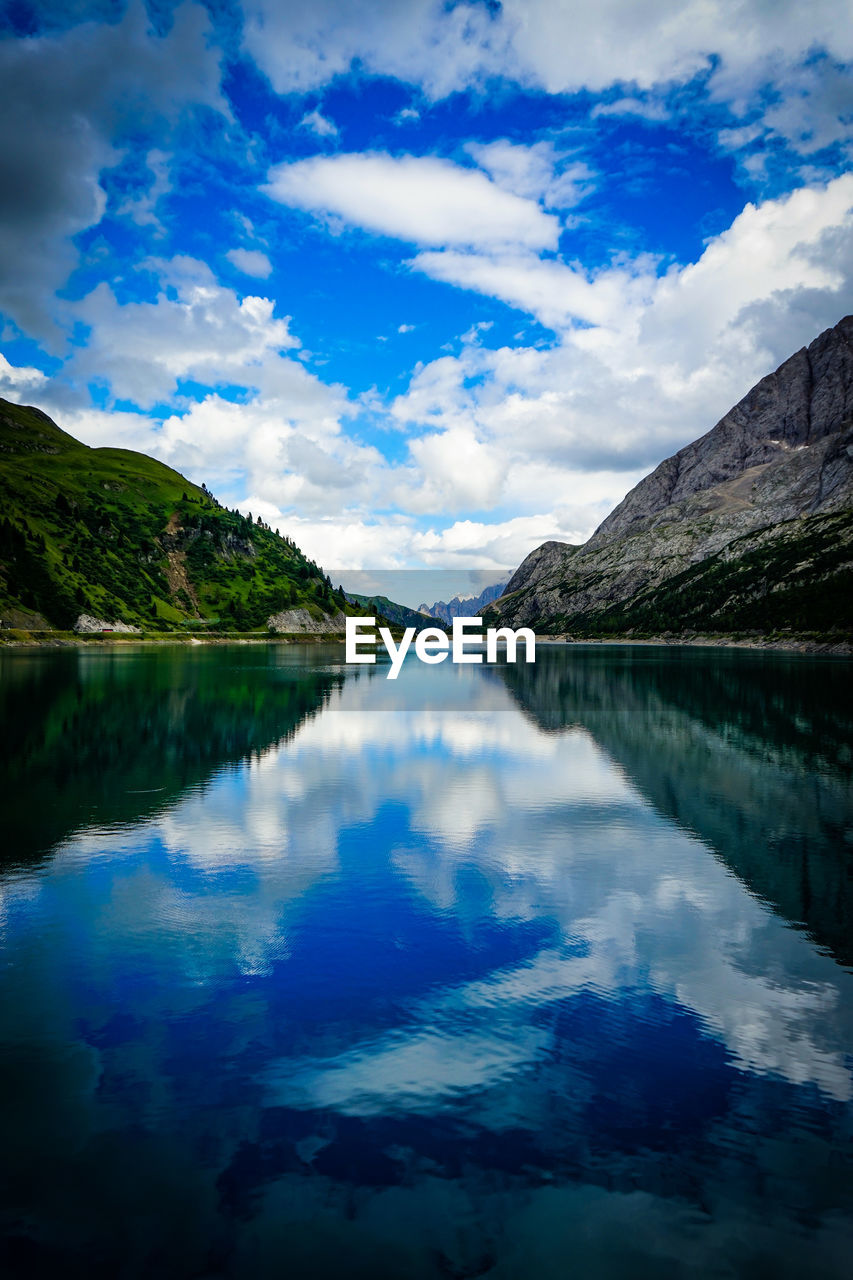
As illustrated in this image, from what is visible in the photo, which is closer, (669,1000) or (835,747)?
(669,1000)

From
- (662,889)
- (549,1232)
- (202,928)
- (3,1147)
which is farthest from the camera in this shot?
(662,889)

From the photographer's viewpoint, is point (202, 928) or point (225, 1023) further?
point (202, 928)

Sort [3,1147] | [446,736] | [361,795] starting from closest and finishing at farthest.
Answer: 1. [3,1147]
2. [361,795]
3. [446,736]

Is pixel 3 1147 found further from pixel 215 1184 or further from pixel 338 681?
pixel 338 681

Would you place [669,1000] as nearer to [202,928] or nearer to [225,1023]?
[225,1023]

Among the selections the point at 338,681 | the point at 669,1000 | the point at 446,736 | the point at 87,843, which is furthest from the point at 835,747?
the point at 338,681

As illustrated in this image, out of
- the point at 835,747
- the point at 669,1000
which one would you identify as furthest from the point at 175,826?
the point at 835,747
